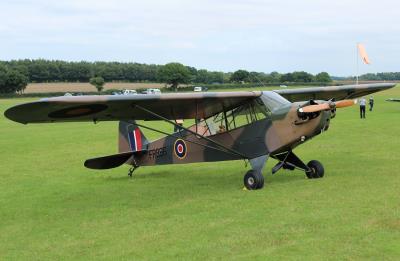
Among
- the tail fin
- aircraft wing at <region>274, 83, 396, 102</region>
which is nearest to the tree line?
aircraft wing at <region>274, 83, 396, 102</region>

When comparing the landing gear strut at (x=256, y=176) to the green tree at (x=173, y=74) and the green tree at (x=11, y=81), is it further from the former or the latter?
the green tree at (x=173, y=74)

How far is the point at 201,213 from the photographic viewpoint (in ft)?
27.8

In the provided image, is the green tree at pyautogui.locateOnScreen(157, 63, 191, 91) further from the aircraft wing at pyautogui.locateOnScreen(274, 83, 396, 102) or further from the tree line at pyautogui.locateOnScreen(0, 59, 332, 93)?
the aircraft wing at pyautogui.locateOnScreen(274, 83, 396, 102)

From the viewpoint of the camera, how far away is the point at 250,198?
31.1ft

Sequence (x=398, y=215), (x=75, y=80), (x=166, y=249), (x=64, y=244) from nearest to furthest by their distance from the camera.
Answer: (x=166, y=249)
(x=64, y=244)
(x=398, y=215)
(x=75, y=80)

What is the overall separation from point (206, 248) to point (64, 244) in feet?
6.81

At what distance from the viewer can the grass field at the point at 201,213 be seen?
6438 mm

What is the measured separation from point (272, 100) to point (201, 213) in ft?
10.9

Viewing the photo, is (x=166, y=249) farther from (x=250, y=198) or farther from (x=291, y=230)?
(x=250, y=198)

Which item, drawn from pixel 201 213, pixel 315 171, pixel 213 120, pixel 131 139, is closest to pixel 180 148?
pixel 213 120

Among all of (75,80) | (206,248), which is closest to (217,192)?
(206,248)

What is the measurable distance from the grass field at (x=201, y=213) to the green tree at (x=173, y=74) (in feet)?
447

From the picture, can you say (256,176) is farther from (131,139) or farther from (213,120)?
(131,139)

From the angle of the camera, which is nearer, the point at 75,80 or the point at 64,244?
the point at 64,244
